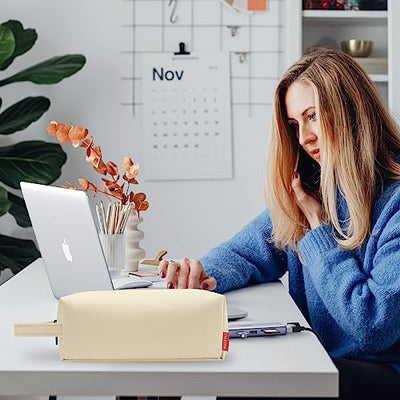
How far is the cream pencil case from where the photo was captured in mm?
1278

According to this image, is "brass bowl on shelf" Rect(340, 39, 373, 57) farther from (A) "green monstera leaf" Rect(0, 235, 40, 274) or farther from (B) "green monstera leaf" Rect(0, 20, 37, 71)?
(A) "green monstera leaf" Rect(0, 235, 40, 274)

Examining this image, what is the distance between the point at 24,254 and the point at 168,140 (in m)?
0.71

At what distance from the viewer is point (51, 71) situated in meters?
3.06

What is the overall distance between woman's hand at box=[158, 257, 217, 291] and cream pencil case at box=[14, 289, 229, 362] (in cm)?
57

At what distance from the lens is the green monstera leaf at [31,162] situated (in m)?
3.06

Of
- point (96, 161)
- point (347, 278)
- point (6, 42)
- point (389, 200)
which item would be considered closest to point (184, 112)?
point (6, 42)

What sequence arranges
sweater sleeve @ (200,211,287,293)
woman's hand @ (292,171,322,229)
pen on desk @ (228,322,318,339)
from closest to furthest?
pen on desk @ (228,322,318,339)
woman's hand @ (292,171,322,229)
sweater sleeve @ (200,211,287,293)

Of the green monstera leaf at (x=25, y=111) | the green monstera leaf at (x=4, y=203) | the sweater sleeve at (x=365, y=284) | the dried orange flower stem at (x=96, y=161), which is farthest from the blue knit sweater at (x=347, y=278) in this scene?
the green monstera leaf at (x=25, y=111)

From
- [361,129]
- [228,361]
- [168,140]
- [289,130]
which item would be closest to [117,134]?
[168,140]

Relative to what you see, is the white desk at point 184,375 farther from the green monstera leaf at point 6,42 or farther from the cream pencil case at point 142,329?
the green monstera leaf at point 6,42

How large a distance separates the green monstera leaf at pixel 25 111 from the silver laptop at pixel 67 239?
133 cm

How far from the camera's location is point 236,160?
3322 millimetres

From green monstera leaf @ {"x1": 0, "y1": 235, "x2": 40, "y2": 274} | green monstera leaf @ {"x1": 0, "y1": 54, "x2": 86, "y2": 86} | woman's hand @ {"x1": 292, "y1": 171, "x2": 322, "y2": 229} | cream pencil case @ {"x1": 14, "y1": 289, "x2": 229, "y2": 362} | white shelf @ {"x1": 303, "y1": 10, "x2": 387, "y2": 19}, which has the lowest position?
green monstera leaf @ {"x1": 0, "y1": 235, "x2": 40, "y2": 274}

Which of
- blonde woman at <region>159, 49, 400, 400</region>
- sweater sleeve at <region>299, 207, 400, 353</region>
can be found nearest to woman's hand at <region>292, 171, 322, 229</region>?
blonde woman at <region>159, 49, 400, 400</region>
